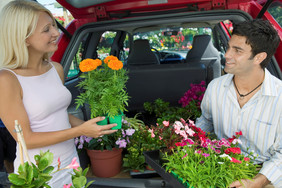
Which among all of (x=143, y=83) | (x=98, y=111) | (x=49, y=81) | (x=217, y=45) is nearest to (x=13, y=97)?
(x=49, y=81)

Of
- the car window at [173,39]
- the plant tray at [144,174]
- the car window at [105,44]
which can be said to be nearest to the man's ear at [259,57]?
the plant tray at [144,174]

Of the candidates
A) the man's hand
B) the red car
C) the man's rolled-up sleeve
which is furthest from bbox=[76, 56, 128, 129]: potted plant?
the man's rolled-up sleeve

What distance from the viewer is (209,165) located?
3.37 ft

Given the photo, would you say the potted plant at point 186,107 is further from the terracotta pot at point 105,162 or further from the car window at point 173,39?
the car window at point 173,39

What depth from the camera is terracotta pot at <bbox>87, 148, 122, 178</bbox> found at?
1537 millimetres

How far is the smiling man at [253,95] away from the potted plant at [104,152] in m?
0.71

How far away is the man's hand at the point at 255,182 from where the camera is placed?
1.04 m

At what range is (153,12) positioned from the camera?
196cm

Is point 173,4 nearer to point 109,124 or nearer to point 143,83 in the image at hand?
point 109,124

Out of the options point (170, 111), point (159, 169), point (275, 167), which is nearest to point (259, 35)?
point (275, 167)

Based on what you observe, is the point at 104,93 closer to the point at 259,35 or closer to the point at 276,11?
the point at 259,35

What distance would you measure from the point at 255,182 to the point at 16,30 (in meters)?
1.32

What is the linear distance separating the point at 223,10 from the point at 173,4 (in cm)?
38

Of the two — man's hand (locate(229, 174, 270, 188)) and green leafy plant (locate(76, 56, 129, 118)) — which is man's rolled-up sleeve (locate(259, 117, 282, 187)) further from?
green leafy plant (locate(76, 56, 129, 118))
